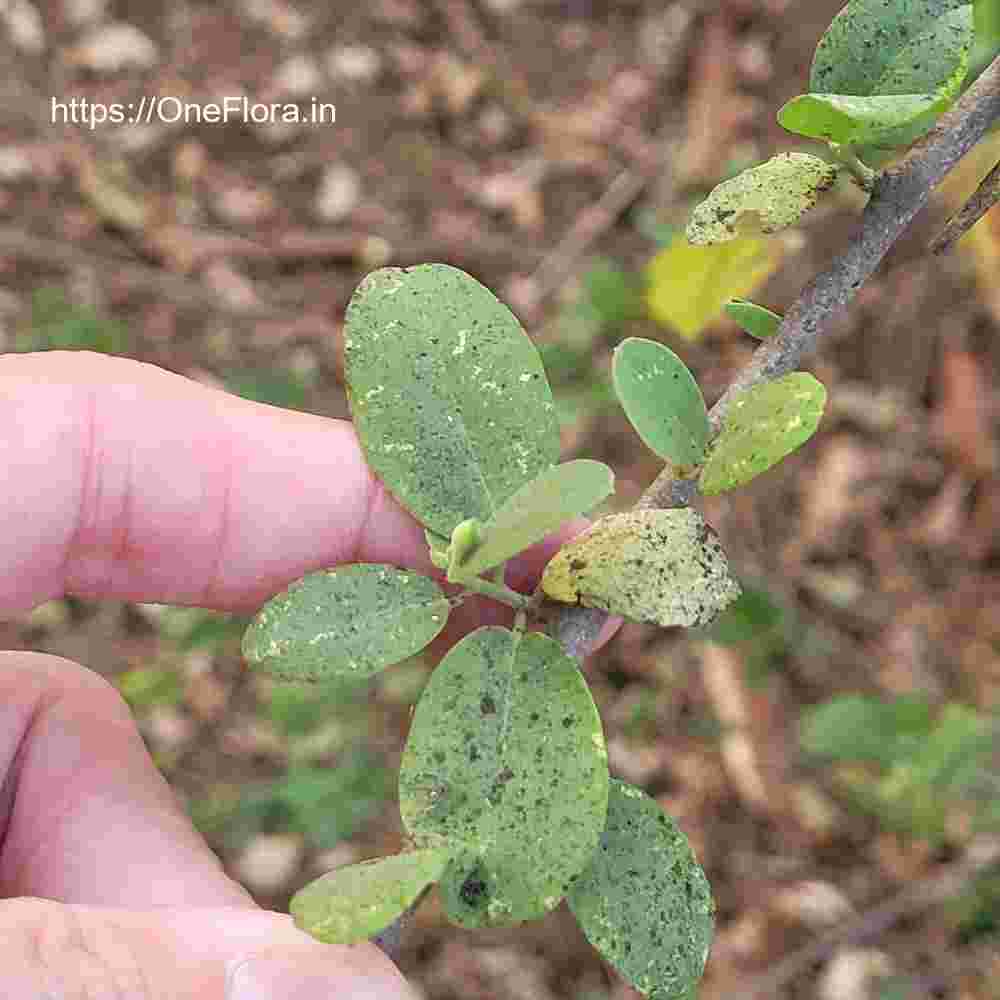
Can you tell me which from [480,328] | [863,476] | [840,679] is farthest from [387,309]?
[863,476]

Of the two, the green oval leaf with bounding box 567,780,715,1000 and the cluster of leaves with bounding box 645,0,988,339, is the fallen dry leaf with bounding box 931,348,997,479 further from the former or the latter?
the green oval leaf with bounding box 567,780,715,1000

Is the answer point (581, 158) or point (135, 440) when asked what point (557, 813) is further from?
point (581, 158)

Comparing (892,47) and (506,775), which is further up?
(892,47)

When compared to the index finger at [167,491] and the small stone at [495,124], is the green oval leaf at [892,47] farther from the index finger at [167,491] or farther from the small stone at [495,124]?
the small stone at [495,124]

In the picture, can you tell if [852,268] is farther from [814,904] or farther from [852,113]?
[814,904]

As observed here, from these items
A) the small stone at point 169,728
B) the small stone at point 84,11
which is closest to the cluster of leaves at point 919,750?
the small stone at point 169,728

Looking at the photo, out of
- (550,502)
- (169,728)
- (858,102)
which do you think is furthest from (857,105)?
(169,728)

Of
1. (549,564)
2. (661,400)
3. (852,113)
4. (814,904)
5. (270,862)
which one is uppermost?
(852,113)
